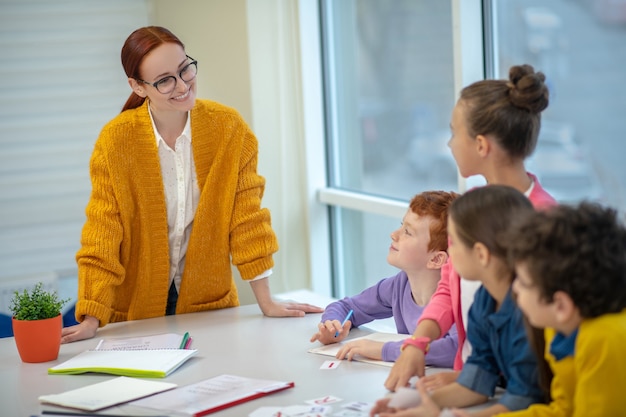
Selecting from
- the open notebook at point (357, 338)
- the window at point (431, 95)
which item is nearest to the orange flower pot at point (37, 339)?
the open notebook at point (357, 338)

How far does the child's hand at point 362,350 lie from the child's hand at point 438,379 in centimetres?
24

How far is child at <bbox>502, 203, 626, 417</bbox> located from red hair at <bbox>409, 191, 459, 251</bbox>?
2.46 ft

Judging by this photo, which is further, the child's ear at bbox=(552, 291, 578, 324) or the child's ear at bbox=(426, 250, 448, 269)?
the child's ear at bbox=(426, 250, 448, 269)

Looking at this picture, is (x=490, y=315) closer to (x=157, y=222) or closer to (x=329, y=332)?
(x=329, y=332)

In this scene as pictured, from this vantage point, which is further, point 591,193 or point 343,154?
point 343,154

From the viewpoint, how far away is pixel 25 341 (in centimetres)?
226

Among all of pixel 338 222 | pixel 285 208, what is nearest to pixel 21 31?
pixel 285 208

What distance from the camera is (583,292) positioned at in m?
1.46

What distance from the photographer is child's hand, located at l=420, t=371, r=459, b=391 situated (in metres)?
1.83

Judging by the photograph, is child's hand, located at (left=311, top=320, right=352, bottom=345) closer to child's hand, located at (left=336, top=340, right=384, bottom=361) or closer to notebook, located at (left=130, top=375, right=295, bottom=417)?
child's hand, located at (left=336, top=340, right=384, bottom=361)

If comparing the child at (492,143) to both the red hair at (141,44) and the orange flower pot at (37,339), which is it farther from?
the red hair at (141,44)

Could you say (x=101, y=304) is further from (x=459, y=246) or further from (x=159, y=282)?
(x=459, y=246)

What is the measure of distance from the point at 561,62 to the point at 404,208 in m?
0.93

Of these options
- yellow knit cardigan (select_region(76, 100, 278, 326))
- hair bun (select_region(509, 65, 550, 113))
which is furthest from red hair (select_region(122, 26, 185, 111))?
hair bun (select_region(509, 65, 550, 113))
